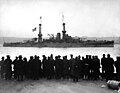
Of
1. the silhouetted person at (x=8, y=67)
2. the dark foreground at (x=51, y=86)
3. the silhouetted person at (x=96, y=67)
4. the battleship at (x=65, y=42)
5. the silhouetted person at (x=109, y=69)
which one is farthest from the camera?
the battleship at (x=65, y=42)

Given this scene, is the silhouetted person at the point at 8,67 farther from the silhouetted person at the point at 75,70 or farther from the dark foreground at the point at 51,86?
the silhouetted person at the point at 75,70

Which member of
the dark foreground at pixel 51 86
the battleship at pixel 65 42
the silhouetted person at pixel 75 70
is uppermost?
the battleship at pixel 65 42

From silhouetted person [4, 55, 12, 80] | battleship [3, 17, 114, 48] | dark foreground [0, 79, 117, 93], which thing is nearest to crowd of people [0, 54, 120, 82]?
silhouetted person [4, 55, 12, 80]

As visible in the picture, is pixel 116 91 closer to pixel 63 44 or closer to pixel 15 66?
pixel 15 66

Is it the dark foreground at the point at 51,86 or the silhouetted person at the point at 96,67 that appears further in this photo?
the silhouetted person at the point at 96,67

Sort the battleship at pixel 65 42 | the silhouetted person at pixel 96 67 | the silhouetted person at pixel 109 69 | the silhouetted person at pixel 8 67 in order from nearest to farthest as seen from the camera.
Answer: the silhouetted person at pixel 109 69
the silhouetted person at pixel 96 67
the silhouetted person at pixel 8 67
the battleship at pixel 65 42

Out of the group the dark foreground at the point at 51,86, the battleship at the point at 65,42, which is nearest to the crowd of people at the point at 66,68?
the dark foreground at the point at 51,86

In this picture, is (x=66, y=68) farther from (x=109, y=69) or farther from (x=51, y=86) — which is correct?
(x=109, y=69)
